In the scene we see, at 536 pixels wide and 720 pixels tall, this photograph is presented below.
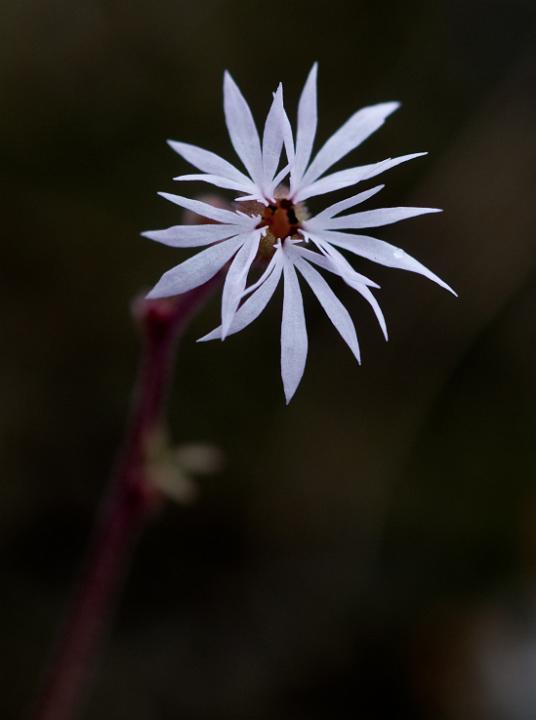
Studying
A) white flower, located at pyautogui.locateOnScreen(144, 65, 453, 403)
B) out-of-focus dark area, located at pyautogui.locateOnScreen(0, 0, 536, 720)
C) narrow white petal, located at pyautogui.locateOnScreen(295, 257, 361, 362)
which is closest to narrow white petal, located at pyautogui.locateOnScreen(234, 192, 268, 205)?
white flower, located at pyautogui.locateOnScreen(144, 65, 453, 403)

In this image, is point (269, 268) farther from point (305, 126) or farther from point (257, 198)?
point (305, 126)

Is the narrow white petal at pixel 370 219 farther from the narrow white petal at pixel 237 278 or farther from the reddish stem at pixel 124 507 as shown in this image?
the reddish stem at pixel 124 507

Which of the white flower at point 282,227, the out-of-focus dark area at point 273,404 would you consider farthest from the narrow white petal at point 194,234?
the out-of-focus dark area at point 273,404

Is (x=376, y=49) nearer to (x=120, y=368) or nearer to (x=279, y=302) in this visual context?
(x=279, y=302)

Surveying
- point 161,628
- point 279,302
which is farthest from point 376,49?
point 161,628

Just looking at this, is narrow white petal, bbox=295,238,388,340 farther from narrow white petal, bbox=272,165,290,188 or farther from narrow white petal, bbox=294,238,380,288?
narrow white petal, bbox=272,165,290,188

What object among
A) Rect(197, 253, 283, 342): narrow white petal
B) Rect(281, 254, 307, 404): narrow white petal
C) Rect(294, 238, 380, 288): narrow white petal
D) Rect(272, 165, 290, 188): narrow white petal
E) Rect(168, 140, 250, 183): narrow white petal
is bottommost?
Rect(281, 254, 307, 404): narrow white petal
